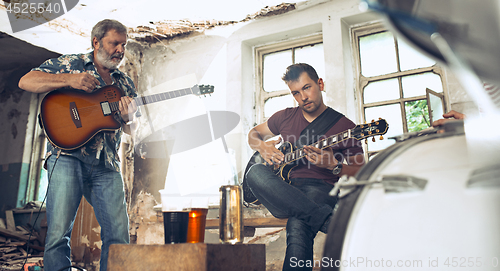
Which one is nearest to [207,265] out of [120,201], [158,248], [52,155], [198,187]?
[158,248]

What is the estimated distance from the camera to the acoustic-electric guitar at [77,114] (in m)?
1.84

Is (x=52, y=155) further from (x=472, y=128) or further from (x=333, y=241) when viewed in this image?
(x=472, y=128)

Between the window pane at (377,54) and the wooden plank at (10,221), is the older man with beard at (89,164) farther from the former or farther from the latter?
the wooden plank at (10,221)

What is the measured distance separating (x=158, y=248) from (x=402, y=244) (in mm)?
754

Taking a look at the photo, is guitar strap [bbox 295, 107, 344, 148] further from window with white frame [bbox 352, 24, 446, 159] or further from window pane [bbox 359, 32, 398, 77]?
window pane [bbox 359, 32, 398, 77]

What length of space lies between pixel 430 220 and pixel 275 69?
2.99 meters

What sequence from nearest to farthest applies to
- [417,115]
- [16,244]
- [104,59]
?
1. [104,59]
2. [417,115]
3. [16,244]

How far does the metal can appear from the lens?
1313 millimetres

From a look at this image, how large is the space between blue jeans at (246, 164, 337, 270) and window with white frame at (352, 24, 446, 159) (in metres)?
0.81

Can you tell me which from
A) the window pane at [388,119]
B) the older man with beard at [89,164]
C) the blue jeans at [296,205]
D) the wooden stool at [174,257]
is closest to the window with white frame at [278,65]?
the window pane at [388,119]

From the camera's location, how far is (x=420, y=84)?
2.75 meters

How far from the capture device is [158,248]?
105 cm

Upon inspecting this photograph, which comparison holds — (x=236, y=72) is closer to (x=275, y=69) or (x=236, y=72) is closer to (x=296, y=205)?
(x=275, y=69)

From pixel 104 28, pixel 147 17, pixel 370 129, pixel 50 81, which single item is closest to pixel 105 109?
pixel 50 81
